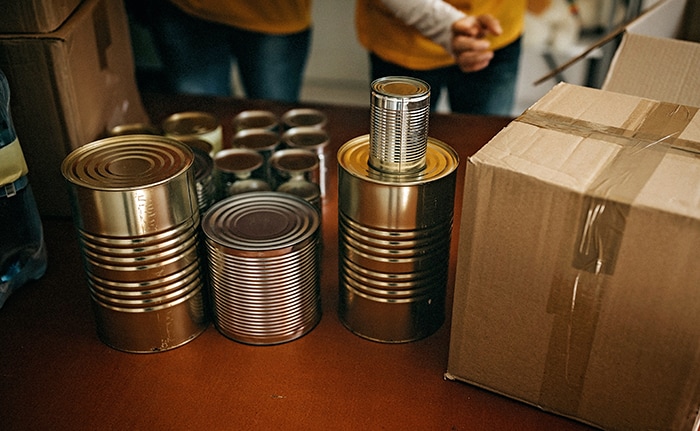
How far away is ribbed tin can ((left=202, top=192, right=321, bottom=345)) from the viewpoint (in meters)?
0.83

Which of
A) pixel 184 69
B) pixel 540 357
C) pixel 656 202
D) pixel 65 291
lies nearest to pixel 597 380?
pixel 540 357

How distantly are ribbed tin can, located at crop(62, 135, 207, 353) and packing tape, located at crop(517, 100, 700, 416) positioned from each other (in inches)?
16.4

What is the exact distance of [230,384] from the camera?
33.0 inches

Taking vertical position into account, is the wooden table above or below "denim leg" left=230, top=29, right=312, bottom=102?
below

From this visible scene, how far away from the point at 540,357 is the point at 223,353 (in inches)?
15.4

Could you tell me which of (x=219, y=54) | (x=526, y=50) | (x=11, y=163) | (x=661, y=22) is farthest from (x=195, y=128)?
(x=526, y=50)

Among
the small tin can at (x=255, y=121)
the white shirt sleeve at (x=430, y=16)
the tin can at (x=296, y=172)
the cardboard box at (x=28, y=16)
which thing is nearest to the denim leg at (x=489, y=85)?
the white shirt sleeve at (x=430, y=16)

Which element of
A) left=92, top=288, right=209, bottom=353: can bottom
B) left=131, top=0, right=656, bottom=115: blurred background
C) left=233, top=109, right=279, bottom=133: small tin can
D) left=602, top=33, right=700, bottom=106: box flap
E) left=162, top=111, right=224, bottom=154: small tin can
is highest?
left=602, top=33, right=700, bottom=106: box flap

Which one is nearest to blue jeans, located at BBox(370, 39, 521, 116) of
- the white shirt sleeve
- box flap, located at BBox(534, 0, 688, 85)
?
the white shirt sleeve

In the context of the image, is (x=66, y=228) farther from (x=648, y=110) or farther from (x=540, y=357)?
(x=648, y=110)

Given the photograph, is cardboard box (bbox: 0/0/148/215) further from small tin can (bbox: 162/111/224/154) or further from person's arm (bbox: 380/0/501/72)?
person's arm (bbox: 380/0/501/72)

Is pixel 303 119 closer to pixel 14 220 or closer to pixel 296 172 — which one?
pixel 296 172

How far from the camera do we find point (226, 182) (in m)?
1.07

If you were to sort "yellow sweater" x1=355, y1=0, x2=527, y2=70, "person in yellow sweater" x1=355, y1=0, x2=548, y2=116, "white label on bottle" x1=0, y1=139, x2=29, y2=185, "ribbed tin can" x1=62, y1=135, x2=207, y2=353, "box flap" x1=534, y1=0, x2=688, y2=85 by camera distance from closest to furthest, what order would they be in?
1. "ribbed tin can" x1=62, y1=135, x2=207, y2=353
2. "white label on bottle" x1=0, y1=139, x2=29, y2=185
3. "box flap" x1=534, y1=0, x2=688, y2=85
4. "person in yellow sweater" x1=355, y1=0, x2=548, y2=116
5. "yellow sweater" x1=355, y1=0, x2=527, y2=70
